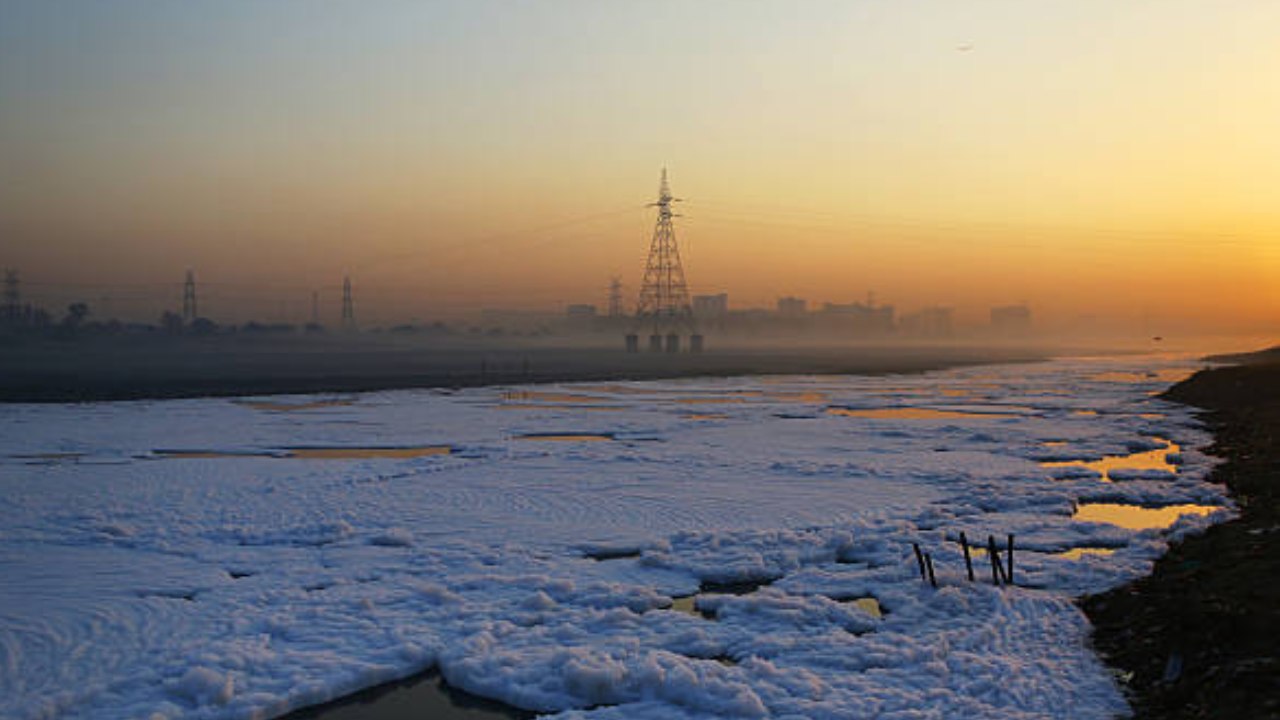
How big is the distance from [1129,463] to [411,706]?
15562mm

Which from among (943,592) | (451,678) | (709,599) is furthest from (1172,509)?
(451,678)

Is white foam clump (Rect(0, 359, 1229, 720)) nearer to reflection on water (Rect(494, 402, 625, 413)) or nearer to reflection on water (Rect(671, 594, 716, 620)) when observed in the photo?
reflection on water (Rect(671, 594, 716, 620))

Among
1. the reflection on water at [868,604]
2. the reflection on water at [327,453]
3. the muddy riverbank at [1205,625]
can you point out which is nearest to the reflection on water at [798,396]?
the reflection on water at [327,453]

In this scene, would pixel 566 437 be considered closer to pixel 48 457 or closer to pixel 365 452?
pixel 365 452

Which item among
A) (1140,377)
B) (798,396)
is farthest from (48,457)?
(1140,377)

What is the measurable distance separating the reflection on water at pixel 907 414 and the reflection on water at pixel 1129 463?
8220 mm

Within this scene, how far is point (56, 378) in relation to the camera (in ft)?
154

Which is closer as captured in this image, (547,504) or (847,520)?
(847,520)

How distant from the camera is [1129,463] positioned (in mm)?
17031

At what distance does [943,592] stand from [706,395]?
2923cm

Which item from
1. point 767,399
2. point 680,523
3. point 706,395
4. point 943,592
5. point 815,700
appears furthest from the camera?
point 706,395

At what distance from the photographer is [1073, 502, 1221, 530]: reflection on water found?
1145cm

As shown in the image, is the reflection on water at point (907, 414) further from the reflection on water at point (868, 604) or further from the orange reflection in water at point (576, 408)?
the reflection on water at point (868, 604)

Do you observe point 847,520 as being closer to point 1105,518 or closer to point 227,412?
point 1105,518
